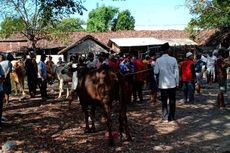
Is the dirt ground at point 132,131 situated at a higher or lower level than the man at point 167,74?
lower

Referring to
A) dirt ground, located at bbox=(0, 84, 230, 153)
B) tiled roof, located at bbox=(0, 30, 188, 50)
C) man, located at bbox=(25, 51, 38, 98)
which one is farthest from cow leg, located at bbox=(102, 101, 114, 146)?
tiled roof, located at bbox=(0, 30, 188, 50)

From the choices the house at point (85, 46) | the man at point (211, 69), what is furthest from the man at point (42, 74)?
the house at point (85, 46)

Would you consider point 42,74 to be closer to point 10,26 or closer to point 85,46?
point 10,26

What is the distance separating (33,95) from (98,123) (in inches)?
306

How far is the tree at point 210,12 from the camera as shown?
36219mm

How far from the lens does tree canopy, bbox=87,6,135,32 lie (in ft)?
263

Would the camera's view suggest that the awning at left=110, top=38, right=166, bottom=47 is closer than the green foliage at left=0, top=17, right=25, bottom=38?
No

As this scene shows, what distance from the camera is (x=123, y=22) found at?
8062 cm

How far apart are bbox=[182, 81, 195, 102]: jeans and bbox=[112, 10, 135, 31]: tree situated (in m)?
64.8

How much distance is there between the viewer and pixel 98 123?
38.2 ft

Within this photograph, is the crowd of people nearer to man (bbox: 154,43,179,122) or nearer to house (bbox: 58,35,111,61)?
man (bbox: 154,43,179,122)

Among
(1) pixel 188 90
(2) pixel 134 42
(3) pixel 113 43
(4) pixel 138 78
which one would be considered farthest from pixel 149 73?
(3) pixel 113 43

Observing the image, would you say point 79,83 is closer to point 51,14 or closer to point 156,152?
point 156,152

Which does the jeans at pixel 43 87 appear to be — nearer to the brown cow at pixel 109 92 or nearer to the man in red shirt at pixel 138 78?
the man in red shirt at pixel 138 78
